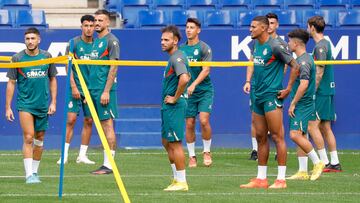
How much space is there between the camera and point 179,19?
22.1m

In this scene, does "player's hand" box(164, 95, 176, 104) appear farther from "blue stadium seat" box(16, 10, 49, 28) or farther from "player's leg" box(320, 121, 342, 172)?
"blue stadium seat" box(16, 10, 49, 28)

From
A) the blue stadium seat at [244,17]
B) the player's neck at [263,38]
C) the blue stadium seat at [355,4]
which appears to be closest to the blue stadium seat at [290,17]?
the blue stadium seat at [244,17]

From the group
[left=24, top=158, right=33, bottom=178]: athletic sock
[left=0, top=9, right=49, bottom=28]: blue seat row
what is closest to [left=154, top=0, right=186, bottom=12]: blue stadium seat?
[left=0, top=9, right=49, bottom=28]: blue seat row

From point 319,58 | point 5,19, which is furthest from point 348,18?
point 5,19

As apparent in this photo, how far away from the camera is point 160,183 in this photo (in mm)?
14352

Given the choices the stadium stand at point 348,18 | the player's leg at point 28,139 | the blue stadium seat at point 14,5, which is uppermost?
the blue stadium seat at point 14,5

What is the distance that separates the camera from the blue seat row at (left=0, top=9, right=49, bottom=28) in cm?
2131

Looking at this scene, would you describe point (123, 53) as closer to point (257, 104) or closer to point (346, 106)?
point (346, 106)

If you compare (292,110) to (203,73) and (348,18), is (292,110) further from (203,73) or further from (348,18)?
(348,18)

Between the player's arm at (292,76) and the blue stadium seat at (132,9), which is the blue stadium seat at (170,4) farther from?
the player's arm at (292,76)

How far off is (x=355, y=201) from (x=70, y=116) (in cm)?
640

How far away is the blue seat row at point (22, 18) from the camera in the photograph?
69.9 feet

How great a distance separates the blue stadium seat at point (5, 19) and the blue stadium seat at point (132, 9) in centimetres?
233

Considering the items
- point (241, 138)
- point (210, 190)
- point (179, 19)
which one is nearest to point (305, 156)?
point (210, 190)
